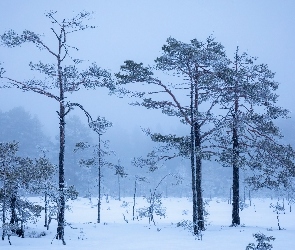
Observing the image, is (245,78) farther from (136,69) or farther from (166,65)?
(136,69)

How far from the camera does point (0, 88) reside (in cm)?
1313

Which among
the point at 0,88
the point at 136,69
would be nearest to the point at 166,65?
the point at 136,69

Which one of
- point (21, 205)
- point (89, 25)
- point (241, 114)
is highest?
point (89, 25)

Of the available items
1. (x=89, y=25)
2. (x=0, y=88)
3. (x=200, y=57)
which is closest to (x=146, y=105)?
(x=200, y=57)

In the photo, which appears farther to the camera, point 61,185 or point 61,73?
point 61,73

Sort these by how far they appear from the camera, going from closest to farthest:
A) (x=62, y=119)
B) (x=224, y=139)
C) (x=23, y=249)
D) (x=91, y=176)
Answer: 1. (x=23, y=249)
2. (x=62, y=119)
3. (x=224, y=139)
4. (x=91, y=176)

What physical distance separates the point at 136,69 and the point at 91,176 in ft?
127

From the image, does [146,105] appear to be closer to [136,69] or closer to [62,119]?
[136,69]

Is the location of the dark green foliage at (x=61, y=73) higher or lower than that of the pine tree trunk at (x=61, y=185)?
higher

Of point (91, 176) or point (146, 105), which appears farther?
point (91, 176)

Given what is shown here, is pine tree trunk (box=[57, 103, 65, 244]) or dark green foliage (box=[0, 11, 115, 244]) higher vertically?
dark green foliage (box=[0, 11, 115, 244])

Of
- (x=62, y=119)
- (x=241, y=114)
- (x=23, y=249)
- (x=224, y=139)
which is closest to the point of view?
(x=23, y=249)

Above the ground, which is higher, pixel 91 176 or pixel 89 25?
pixel 89 25

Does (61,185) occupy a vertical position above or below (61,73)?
below
